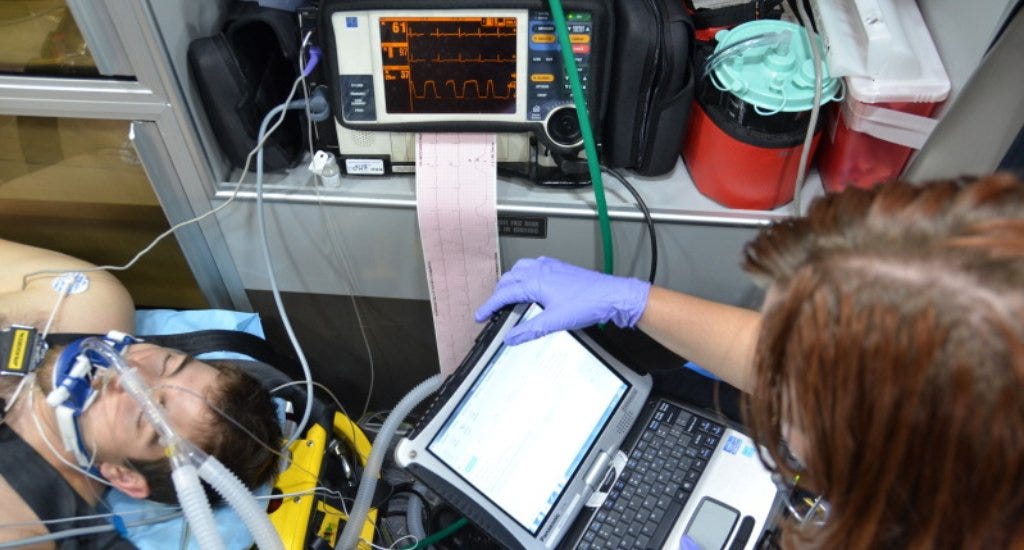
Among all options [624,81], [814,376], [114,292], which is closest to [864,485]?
[814,376]

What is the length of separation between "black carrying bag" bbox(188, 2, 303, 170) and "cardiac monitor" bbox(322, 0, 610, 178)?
11 centimetres

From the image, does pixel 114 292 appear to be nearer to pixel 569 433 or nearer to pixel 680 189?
pixel 569 433

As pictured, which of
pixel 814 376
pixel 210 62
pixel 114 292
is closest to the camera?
pixel 814 376

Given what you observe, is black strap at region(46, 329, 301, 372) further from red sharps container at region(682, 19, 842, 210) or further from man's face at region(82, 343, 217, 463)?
red sharps container at region(682, 19, 842, 210)

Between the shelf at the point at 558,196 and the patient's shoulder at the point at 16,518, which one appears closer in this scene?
the patient's shoulder at the point at 16,518

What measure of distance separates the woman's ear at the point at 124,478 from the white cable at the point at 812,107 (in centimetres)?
119

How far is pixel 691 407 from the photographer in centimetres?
121

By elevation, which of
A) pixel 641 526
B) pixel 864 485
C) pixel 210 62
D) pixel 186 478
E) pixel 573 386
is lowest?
pixel 641 526

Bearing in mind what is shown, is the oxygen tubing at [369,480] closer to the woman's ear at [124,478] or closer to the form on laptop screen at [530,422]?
the form on laptop screen at [530,422]

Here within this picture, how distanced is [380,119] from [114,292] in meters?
0.65

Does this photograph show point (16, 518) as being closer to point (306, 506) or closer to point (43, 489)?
point (43, 489)

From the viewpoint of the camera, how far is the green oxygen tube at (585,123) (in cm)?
103

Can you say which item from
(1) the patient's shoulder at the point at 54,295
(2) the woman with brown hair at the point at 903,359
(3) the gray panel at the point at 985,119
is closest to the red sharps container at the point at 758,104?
(3) the gray panel at the point at 985,119

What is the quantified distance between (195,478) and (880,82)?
1.12m
